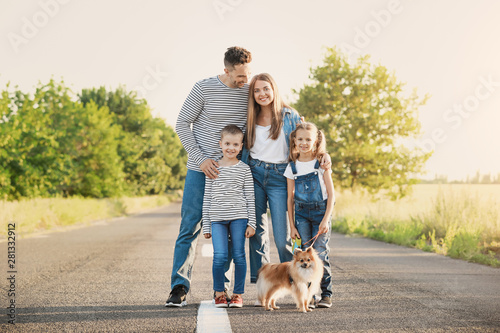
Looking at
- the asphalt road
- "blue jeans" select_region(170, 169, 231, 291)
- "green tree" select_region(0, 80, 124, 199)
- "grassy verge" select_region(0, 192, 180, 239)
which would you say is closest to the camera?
the asphalt road

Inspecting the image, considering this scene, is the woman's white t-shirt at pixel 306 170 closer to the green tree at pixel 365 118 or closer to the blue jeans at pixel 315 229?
the blue jeans at pixel 315 229

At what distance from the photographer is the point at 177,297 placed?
462 cm

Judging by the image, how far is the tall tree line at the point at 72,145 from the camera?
1912 centimetres

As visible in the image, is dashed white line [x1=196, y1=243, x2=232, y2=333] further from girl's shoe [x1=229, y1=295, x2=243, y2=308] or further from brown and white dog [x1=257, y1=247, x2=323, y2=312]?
brown and white dog [x1=257, y1=247, x2=323, y2=312]

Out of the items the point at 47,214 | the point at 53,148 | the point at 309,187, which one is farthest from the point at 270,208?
the point at 53,148

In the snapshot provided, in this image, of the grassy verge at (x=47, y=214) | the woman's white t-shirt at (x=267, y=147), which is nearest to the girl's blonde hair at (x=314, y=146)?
the woman's white t-shirt at (x=267, y=147)

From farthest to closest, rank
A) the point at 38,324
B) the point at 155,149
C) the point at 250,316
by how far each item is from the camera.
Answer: the point at 155,149, the point at 250,316, the point at 38,324

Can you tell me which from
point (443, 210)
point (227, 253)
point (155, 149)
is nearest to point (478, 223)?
point (443, 210)

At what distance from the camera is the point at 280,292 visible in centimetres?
444

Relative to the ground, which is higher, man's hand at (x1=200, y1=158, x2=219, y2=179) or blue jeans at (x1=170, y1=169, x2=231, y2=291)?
man's hand at (x1=200, y1=158, x2=219, y2=179)

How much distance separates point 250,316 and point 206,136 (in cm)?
178

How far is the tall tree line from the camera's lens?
753 inches

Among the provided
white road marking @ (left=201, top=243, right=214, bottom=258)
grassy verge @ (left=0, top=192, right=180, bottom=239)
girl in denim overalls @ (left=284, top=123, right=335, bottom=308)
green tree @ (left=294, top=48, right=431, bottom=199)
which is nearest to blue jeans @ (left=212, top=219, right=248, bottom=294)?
girl in denim overalls @ (left=284, top=123, right=335, bottom=308)

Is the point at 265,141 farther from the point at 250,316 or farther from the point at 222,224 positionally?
the point at 250,316
